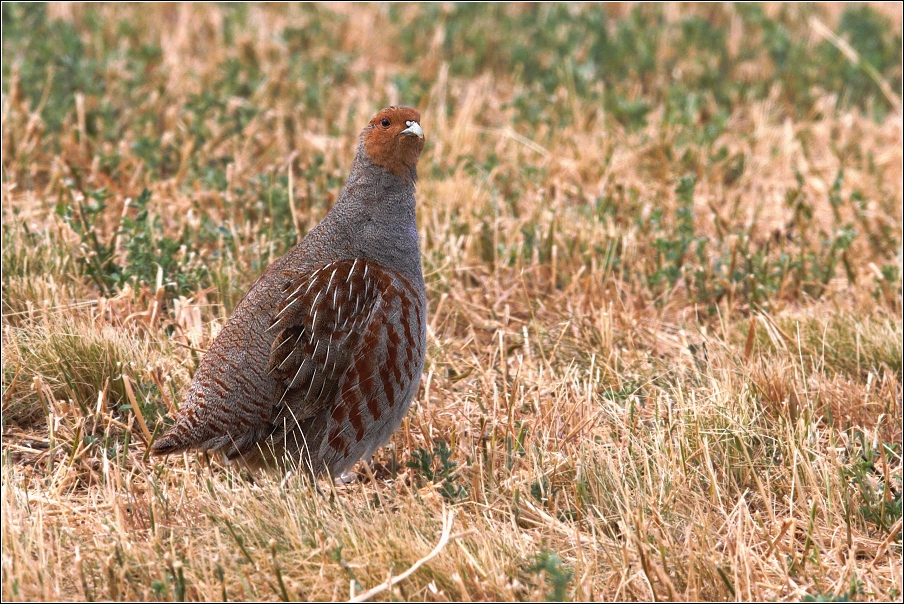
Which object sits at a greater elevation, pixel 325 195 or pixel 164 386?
pixel 325 195

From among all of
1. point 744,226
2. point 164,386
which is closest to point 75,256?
point 164,386

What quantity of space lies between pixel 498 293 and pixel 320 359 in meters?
1.81

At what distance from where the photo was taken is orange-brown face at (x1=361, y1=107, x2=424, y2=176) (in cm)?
412

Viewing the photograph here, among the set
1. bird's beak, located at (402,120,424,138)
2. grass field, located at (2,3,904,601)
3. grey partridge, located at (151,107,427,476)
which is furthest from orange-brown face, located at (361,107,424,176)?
grass field, located at (2,3,904,601)

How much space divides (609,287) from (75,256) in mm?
2589

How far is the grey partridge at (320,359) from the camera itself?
374cm

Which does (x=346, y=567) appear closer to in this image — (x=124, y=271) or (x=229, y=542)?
(x=229, y=542)

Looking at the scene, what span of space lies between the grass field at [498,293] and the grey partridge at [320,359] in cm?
16

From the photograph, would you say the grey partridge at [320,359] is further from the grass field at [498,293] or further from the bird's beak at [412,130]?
the bird's beak at [412,130]

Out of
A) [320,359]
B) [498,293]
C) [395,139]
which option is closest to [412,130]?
[395,139]

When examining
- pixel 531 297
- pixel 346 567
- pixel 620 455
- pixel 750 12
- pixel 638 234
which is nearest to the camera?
pixel 346 567

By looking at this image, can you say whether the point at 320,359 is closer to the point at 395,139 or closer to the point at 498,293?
the point at 395,139

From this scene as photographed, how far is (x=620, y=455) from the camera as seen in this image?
12.6 feet

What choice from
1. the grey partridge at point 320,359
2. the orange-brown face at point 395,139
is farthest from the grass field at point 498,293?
the orange-brown face at point 395,139
